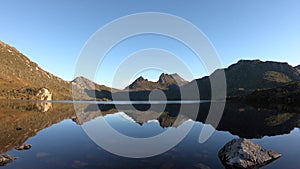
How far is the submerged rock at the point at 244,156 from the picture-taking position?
2306cm

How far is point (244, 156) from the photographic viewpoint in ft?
77.7

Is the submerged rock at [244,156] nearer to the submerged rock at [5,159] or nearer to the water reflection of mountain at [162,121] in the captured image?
the water reflection of mountain at [162,121]

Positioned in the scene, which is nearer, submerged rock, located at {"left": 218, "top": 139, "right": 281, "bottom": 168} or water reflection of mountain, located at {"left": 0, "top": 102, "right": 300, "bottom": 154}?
Answer: submerged rock, located at {"left": 218, "top": 139, "right": 281, "bottom": 168}

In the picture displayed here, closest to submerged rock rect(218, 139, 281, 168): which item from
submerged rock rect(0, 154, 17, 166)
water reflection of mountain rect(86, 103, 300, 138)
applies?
water reflection of mountain rect(86, 103, 300, 138)

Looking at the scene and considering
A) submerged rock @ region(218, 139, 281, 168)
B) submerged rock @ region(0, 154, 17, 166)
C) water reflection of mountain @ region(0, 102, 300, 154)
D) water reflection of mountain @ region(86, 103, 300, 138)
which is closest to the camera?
submerged rock @ region(0, 154, 17, 166)

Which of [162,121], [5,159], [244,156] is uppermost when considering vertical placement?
[162,121]

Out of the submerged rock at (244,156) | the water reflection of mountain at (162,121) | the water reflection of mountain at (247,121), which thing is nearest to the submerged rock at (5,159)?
the water reflection of mountain at (162,121)

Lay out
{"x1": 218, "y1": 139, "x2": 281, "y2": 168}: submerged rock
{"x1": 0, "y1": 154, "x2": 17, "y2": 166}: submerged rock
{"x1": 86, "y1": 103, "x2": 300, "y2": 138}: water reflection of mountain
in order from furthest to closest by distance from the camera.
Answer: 1. {"x1": 86, "y1": 103, "x2": 300, "y2": 138}: water reflection of mountain
2. {"x1": 218, "y1": 139, "x2": 281, "y2": 168}: submerged rock
3. {"x1": 0, "y1": 154, "x2": 17, "y2": 166}: submerged rock

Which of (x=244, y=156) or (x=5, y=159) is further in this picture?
(x=5, y=159)

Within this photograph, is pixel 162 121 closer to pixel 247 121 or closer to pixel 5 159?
pixel 247 121

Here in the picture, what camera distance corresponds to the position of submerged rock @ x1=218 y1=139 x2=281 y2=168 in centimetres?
2306

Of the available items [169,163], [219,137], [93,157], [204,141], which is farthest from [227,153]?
[93,157]

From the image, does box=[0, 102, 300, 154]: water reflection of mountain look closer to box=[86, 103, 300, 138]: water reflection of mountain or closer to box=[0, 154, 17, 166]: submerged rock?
box=[86, 103, 300, 138]: water reflection of mountain

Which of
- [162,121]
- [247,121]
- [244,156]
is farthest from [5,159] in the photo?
[247,121]
